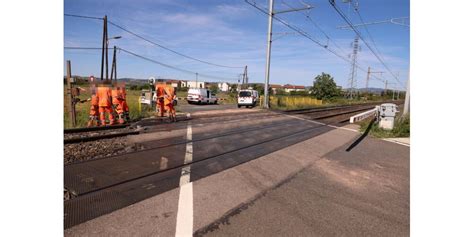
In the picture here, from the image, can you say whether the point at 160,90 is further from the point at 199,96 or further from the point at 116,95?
the point at 199,96

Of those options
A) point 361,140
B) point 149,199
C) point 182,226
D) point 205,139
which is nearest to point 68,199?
point 149,199

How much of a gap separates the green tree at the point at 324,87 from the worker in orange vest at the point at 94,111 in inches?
1871

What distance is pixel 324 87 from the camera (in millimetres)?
53938

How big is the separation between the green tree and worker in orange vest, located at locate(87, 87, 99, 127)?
47.5 meters

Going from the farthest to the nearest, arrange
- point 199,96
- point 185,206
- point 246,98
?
→ point 199,96, point 246,98, point 185,206

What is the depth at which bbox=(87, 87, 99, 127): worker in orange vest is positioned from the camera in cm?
1041

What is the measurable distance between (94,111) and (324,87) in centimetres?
4861

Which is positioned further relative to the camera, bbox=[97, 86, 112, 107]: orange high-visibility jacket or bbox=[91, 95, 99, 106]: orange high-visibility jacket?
bbox=[91, 95, 99, 106]: orange high-visibility jacket

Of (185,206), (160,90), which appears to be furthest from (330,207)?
(160,90)

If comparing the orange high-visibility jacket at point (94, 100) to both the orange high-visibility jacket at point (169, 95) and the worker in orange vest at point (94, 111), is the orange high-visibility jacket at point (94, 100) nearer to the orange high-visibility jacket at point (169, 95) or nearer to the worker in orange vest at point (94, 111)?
the worker in orange vest at point (94, 111)

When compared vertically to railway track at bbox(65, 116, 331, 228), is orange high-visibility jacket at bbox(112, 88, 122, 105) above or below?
above

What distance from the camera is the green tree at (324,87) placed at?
177 feet

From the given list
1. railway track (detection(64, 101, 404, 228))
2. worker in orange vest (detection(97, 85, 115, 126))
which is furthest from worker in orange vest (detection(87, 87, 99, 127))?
railway track (detection(64, 101, 404, 228))

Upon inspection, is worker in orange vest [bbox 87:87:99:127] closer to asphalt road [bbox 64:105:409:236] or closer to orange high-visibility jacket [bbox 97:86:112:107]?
orange high-visibility jacket [bbox 97:86:112:107]
